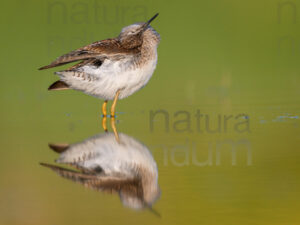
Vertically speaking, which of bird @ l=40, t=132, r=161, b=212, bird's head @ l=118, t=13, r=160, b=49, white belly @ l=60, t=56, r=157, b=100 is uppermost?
bird's head @ l=118, t=13, r=160, b=49

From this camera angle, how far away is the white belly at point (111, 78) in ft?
29.3

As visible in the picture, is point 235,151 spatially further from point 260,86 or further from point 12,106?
point 260,86

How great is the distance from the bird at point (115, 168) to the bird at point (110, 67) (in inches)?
60.7

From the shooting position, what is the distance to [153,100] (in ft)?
35.5

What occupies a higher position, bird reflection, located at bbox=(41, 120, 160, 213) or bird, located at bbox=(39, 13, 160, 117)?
bird, located at bbox=(39, 13, 160, 117)

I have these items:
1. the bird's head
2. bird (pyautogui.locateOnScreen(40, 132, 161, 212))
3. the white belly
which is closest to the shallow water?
bird (pyautogui.locateOnScreen(40, 132, 161, 212))

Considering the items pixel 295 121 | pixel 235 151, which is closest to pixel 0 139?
pixel 235 151

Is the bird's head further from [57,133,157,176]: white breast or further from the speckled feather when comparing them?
[57,133,157,176]: white breast

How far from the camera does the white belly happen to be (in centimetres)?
893

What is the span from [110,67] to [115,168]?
3.03 meters

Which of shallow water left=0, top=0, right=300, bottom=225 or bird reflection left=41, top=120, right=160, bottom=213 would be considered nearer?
shallow water left=0, top=0, right=300, bottom=225

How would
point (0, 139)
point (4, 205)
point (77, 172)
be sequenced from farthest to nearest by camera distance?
1. point (0, 139)
2. point (77, 172)
3. point (4, 205)

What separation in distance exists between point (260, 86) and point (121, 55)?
Answer: 154 inches

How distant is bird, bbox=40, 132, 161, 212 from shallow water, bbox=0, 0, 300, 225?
0.09 meters
